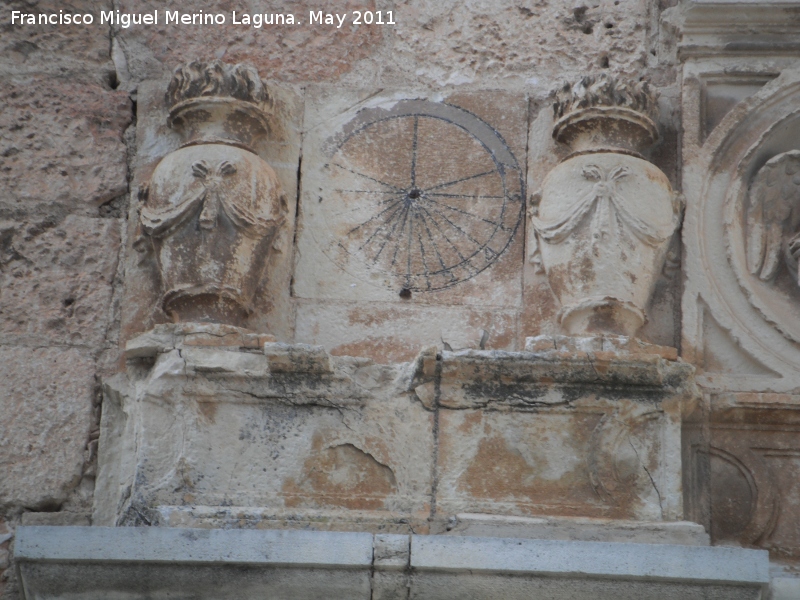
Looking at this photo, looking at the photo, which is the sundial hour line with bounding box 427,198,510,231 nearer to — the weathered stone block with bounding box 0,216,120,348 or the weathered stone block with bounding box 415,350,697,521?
the weathered stone block with bounding box 415,350,697,521

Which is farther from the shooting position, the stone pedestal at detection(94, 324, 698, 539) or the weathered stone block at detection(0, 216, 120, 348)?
the weathered stone block at detection(0, 216, 120, 348)

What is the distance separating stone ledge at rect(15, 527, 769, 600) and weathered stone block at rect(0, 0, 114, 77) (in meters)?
1.66

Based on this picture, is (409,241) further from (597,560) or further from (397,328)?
(597,560)

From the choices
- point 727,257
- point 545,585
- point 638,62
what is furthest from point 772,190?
point 545,585

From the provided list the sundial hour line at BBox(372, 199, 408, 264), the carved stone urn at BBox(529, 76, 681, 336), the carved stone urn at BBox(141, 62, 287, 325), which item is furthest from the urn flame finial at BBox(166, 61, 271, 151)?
the carved stone urn at BBox(529, 76, 681, 336)

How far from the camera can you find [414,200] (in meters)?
4.62

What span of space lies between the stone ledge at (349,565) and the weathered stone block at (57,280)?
32.2 inches

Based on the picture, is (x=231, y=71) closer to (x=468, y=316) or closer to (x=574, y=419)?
(x=468, y=316)

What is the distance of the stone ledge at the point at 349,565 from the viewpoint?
3738mm

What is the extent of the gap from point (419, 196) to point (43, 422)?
129 centimetres

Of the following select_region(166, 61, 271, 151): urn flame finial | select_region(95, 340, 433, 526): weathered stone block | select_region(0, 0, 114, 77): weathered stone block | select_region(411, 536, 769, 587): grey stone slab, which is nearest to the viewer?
select_region(411, 536, 769, 587): grey stone slab

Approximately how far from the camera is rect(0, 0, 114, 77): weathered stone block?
4801mm

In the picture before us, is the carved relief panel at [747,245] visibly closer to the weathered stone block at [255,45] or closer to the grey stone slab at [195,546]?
the weathered stone block at [255,45]

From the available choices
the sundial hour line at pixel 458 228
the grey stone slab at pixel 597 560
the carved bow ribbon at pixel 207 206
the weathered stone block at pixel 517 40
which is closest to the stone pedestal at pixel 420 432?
the grey stone slab at pixel 597 560
